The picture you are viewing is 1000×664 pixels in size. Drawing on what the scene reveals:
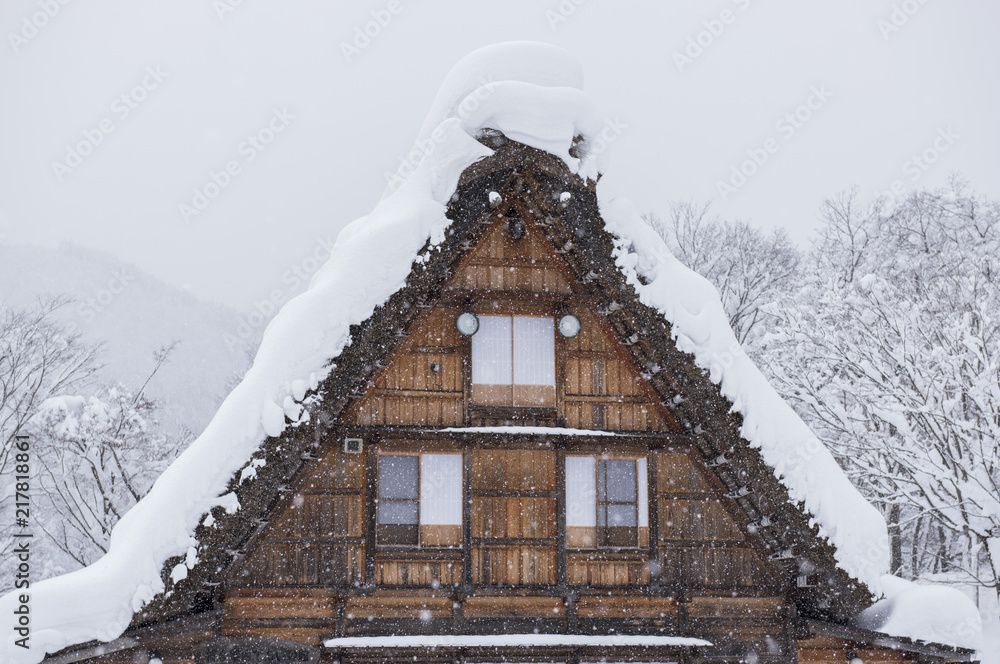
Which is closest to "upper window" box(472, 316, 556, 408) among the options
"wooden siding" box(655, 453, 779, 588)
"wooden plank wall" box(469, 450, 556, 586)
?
"wooden plank wall" box(469, 450, 556, 586)

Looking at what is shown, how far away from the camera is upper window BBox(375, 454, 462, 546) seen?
916 centimetres

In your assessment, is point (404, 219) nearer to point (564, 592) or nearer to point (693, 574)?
point (564, 592)

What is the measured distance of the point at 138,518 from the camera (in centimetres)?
780

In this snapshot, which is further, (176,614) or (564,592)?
(564,592)

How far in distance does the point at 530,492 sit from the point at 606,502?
925 mm

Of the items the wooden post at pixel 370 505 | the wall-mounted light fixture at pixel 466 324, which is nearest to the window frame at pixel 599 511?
the wall-mounted light fixture at pixel 466 324

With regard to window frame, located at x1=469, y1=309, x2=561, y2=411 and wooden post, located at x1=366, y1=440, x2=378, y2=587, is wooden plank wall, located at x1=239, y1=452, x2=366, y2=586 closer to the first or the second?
wooden post, located at x1=366, y1=440, x2=378, y2=587

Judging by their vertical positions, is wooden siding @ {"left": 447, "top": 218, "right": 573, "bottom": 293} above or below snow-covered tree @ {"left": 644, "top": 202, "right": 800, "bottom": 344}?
below

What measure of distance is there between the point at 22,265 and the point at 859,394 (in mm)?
63706

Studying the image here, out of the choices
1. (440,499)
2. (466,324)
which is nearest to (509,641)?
(440,499)

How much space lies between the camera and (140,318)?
6344 cm

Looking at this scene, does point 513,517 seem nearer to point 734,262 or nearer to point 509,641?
point 509,641

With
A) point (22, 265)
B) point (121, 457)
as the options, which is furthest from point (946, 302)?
point (22, 265)

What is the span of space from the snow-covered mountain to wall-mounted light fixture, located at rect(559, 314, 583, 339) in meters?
40.8
